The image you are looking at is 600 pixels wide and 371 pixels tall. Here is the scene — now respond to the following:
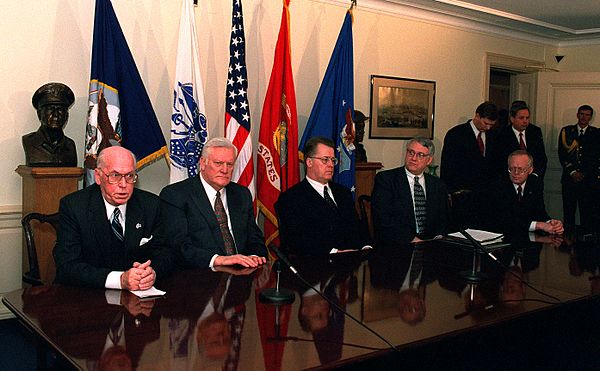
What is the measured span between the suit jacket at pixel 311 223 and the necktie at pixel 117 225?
1122mm

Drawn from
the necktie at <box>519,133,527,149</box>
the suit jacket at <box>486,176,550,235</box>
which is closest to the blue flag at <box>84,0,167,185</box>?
the suit jacket at <box>486,176,550,235</box>

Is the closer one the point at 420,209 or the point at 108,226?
the point at 108,226

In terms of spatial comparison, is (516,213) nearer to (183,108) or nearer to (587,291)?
(587,291)

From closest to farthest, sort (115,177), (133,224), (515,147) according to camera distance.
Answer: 1. (115,177)
2. (133,224)
3. (515,147)

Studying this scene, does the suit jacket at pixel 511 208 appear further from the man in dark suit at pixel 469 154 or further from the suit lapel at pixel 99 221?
the suit lapel at pixel 99 221

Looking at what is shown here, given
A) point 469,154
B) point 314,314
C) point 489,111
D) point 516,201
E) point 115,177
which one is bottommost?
point 314,314

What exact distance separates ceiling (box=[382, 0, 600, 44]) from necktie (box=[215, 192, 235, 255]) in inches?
127

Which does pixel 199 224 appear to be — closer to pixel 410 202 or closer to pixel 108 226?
pixel 108 226

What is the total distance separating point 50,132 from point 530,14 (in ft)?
16.5

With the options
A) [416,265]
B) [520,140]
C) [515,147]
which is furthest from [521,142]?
[416,265]

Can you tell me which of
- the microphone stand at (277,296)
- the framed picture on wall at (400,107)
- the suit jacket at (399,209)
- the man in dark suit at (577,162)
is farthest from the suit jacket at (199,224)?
the man in dark suit at (577,162)

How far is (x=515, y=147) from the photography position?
247 inches

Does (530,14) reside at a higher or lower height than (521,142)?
higher

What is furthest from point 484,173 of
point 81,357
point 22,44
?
point 81,357
